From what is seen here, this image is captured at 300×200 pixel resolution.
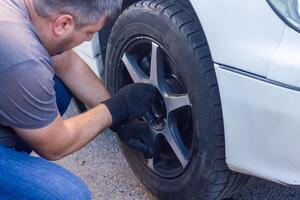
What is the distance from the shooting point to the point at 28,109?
1884 millimetres

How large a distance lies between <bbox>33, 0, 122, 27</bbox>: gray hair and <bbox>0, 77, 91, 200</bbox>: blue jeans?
0.49 metres

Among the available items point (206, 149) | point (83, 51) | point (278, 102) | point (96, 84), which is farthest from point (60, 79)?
→ point (278, 102)

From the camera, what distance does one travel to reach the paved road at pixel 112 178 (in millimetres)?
2719

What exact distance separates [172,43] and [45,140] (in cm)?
60

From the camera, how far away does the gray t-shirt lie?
6.00ft

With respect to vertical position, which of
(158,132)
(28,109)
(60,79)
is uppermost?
(28,109)

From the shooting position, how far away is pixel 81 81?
98.7 inches

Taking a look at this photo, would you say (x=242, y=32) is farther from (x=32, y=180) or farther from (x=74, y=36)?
(x=32, y=180)

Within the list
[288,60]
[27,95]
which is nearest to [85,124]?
[27,95]

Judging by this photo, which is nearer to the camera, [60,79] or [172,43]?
[172,43]

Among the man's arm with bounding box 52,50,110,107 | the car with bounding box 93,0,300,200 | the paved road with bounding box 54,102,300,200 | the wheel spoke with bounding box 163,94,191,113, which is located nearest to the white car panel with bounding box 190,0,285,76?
the car with bounding box 93,0,300,200

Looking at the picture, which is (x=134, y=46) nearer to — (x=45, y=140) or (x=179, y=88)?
(x=179, y=88)

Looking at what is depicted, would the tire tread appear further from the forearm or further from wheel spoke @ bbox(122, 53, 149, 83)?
the forearm

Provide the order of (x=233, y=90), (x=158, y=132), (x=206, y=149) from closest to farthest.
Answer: (x=233, y=90), (x=206, y=149), (x=158, y=132)
